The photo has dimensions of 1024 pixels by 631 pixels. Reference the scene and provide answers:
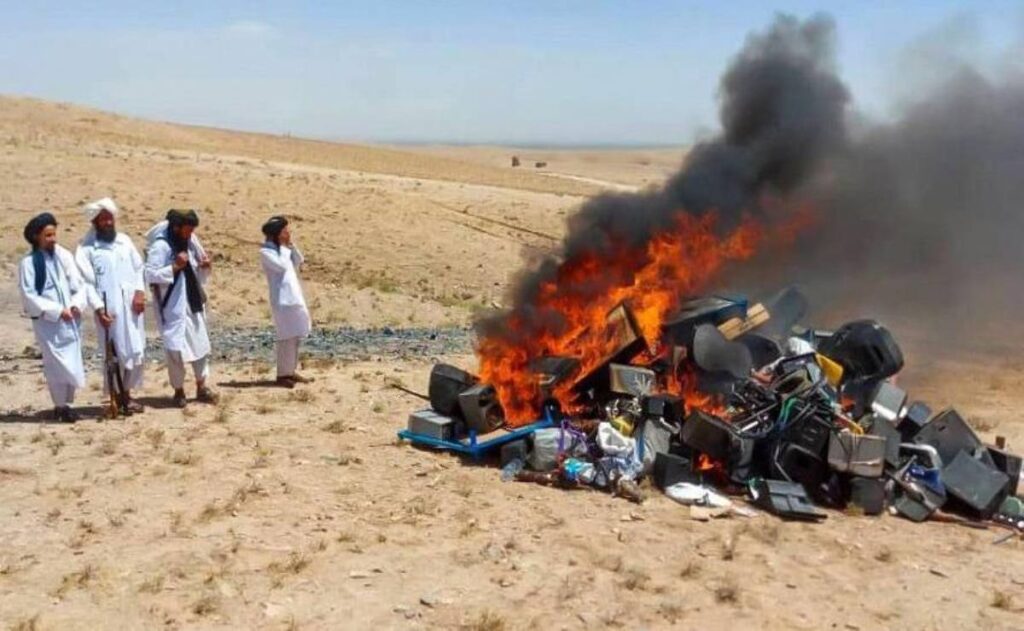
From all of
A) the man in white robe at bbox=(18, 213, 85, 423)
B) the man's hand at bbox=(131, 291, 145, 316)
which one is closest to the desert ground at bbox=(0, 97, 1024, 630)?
the man in white robe at bbox=(18, 213, 85, 423)

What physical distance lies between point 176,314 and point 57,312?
121 centimetres

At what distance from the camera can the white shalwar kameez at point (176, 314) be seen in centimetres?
1031

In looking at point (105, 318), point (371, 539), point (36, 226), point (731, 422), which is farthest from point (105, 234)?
point (731, 422)

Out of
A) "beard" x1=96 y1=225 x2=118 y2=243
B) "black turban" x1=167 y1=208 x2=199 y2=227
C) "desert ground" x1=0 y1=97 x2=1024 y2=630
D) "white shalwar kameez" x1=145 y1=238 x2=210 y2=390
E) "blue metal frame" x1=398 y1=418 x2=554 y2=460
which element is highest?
"black turban" x1=167 y1=208 x2=199 y2=227

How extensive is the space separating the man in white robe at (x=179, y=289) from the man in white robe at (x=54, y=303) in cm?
80

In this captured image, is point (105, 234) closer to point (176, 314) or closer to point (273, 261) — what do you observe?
point (176, 314)

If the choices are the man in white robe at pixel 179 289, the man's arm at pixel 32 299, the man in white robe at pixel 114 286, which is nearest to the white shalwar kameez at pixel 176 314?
the man in white robe at pixel 179 289

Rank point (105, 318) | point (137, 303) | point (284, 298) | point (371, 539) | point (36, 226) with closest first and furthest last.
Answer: point (371, 539) < point (36, 226) < point (105, 318) < point (137, 303) < point (284, 298)

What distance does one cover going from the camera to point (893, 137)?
13016 millimetres

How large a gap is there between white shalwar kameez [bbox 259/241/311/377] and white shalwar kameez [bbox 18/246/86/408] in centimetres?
225

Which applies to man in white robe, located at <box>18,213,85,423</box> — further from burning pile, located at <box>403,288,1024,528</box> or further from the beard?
burning pile, located at <box>403,288,1024,528</box>

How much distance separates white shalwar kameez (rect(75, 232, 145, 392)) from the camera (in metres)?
9.88

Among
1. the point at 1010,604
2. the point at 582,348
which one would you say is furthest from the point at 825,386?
the point at 1010,604

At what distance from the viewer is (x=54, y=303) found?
31.4 ft
